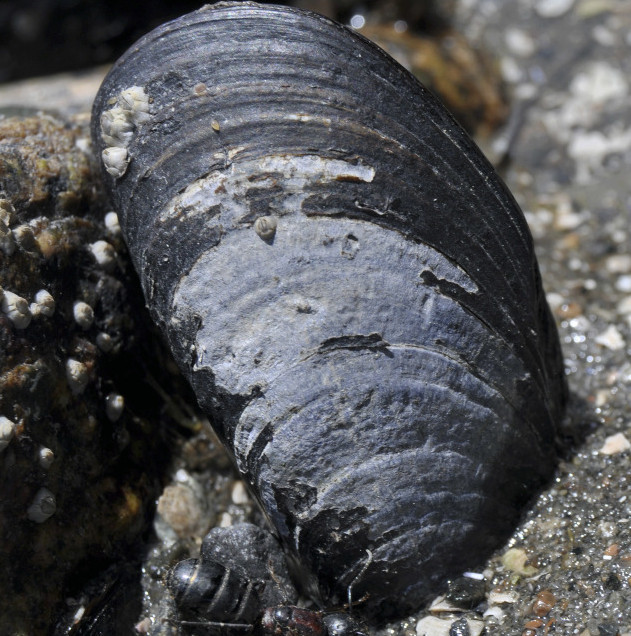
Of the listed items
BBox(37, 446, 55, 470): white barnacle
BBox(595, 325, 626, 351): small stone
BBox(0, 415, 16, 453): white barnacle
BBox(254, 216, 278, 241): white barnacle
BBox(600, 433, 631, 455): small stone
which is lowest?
BBox(600, 433, 631, 455): small stone

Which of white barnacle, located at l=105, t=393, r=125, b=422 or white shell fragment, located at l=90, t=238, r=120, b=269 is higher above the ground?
white shell fragment, located at l=90, t=238, r=120, b=269

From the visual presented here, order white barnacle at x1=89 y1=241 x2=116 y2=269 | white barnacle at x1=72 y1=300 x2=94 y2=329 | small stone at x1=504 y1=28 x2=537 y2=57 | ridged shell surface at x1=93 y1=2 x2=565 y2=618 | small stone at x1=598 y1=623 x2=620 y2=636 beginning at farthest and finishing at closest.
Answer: small stone at x1=504 y1=28 x2=537 y2=57 < white barnacle at x1=89 y1=241 x2=116 y2=269 < white barnacle at x1=72 y1=300 x2=94 y2=329 < ridged shell surface at x1=93 y1=2 x2=565 y2=618 < small stone at x1=598 y1=623 x2=620 y2=636

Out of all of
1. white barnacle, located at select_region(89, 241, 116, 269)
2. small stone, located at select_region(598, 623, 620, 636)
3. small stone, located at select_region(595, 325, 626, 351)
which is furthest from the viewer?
small stone, located at select_region(595, 325, 626, 351)

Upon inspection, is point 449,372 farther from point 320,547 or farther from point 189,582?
point 189,582

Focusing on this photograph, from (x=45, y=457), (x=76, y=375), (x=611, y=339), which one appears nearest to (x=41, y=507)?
(x=45, y=457)

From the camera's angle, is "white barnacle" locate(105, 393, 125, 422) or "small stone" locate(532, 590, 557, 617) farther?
"white barnacle" locate(105, 393, 125, 422)

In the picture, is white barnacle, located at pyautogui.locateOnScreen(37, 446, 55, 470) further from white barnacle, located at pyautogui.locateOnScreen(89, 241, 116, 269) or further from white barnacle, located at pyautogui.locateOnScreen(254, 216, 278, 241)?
white barnacle, located at pyautogui.locateOnScreen(254, 216, 278, 241)

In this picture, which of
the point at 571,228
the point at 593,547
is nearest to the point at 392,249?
the point at 593,547

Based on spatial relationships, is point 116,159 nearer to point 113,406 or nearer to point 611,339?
point 113,406

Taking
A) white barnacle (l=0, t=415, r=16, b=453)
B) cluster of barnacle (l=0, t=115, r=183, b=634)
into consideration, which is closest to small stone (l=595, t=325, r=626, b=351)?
cluster of barnacle (l=0, t=115, r=183, b=634)
